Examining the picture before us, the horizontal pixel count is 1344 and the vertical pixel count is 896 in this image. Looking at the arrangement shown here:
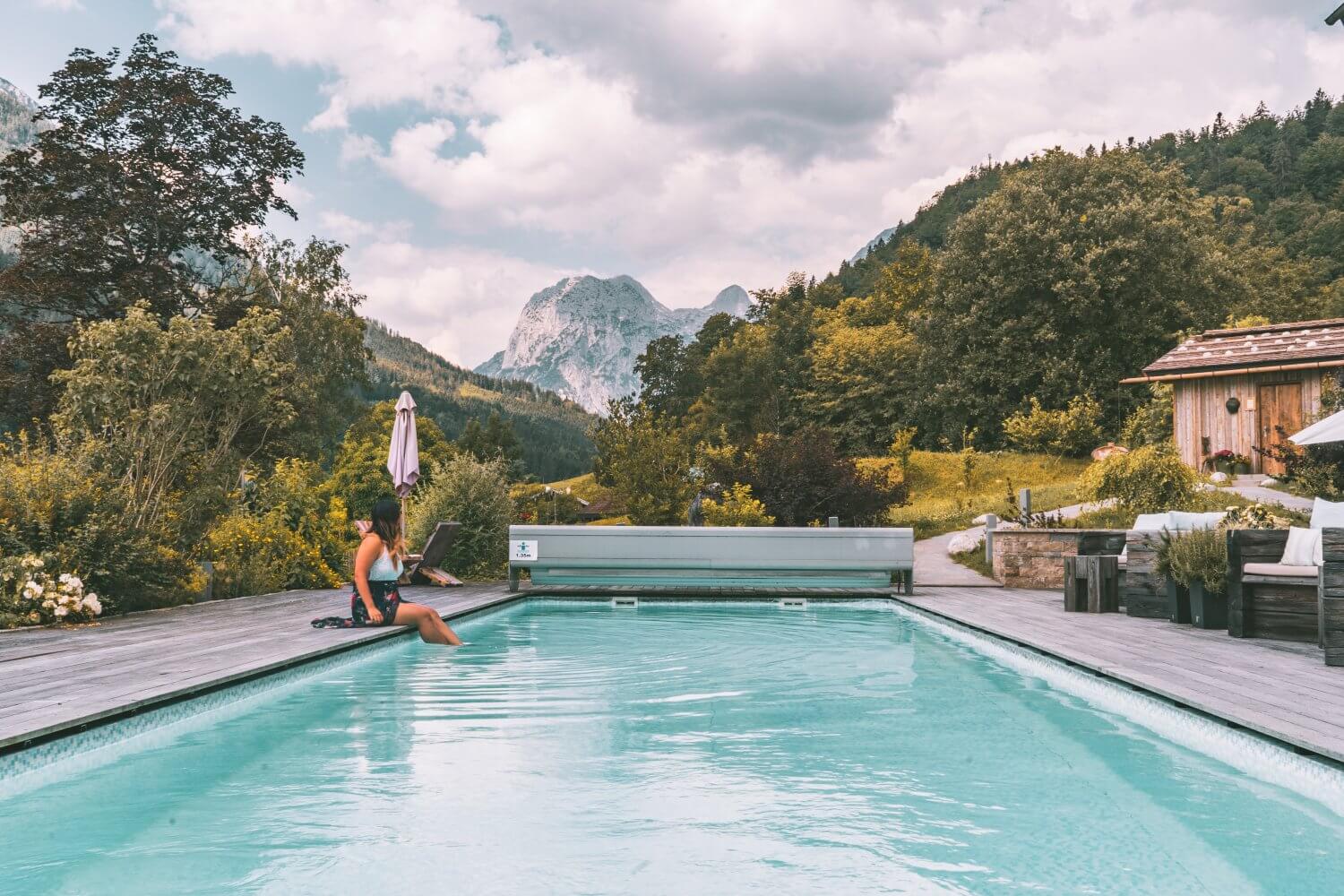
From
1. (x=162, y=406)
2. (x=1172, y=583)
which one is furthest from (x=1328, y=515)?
(x=162, y=406)

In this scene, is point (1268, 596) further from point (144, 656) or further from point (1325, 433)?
point (144, 656)

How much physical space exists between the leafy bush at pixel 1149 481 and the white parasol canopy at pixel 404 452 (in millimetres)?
10469

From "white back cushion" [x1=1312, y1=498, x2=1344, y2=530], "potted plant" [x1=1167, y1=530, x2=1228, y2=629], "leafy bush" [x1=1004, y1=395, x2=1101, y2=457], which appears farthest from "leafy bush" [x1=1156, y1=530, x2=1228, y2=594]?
"leafy bush" [x1=1004, y1=395, x2=1101, y2=457]

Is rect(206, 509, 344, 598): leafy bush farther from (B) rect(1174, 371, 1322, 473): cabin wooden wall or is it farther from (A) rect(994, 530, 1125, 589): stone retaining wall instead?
(B) rect(1174, 371, 1322, 473): cabin wooden wall

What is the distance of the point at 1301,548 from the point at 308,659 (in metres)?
6.94

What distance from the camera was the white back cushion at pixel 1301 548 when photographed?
682 centimetres

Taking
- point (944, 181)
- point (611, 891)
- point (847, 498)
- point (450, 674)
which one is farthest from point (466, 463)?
point (944, 181)

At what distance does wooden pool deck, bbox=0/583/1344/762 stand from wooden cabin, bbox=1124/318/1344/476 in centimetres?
1296

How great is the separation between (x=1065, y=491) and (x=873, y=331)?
73.3 feet

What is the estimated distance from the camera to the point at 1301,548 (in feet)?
22.6

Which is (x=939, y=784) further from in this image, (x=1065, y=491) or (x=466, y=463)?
(x=1065, y=491)

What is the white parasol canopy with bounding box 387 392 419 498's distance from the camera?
12234 millimetres

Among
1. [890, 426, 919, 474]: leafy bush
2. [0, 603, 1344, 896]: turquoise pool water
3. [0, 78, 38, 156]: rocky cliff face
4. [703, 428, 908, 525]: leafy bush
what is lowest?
[0, 603, 1344, 896]: turquoise pool water

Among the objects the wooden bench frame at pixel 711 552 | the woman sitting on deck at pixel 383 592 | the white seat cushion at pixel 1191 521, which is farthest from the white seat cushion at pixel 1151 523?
the woman sitting on deck at pixel 383 592
